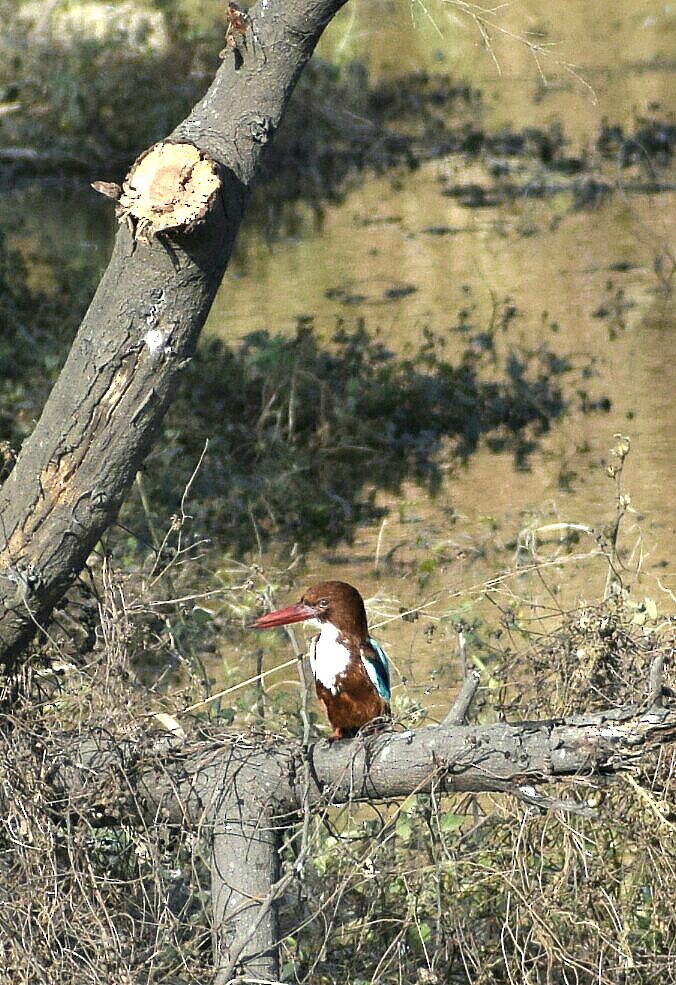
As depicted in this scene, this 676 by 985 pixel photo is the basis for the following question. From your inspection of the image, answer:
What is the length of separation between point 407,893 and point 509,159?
474 inches

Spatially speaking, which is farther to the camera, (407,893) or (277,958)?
(407,893)

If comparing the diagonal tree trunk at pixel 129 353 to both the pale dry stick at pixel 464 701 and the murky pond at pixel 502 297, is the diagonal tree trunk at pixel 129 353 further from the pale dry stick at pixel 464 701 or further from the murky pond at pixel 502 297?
the pale dry stick at pixel 464 701

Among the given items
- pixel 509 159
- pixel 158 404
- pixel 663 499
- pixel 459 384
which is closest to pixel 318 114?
pixel 509 159

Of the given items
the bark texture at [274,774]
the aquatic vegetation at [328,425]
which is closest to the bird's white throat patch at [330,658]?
the bark texture at [274,774]

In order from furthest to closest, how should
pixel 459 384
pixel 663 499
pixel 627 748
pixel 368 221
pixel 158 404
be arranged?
pixel 368 221 < pixel 459 384 < pixel 663 499 < pixel 158 404 < pixel 627 748

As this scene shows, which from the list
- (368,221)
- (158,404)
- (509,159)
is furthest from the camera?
(509,159)

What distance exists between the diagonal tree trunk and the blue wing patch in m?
0.67

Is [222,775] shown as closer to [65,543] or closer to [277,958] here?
[277,958]

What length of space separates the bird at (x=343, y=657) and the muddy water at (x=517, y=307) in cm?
28

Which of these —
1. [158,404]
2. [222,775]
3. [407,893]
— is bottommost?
[407,893]

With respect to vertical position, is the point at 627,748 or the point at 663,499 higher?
the point at 627,748

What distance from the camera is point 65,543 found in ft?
11.6

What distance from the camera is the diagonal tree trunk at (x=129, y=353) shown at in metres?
3.48

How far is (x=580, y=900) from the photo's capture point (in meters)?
3.32
